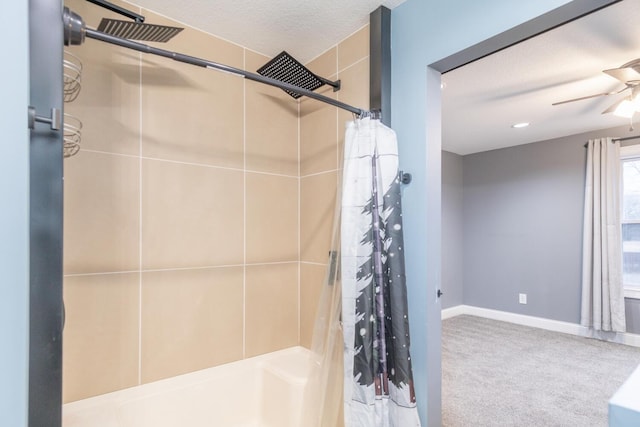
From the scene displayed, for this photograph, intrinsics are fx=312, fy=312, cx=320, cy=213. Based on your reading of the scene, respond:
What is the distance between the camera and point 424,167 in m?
1.36

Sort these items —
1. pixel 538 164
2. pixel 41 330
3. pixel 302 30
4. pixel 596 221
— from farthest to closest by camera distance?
1. pixel 538 164
2. pixel 596 221
3. pixel 302 30
4. pixel 41 330

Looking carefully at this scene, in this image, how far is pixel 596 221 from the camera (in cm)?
348

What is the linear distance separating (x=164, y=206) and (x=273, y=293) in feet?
2.65

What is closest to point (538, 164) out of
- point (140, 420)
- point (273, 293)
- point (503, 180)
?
point (503, 180)

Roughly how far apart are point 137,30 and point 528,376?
11.5 ft

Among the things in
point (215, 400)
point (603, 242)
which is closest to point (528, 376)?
point (603, 242)

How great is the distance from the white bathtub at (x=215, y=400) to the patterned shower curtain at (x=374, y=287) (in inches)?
17.6

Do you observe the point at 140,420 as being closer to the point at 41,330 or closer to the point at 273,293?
the point at 273,293

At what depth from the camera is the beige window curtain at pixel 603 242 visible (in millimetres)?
3379

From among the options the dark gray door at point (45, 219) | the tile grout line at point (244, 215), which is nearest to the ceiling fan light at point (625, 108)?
the tile grout line at point (244, 215)

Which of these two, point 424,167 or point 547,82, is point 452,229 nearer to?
point 547,82

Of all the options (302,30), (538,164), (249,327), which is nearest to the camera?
(302,30)

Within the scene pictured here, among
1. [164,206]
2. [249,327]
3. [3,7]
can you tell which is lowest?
[249,327]

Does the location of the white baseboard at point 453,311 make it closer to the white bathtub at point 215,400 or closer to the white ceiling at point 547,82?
the white ceiling at point 547,82
